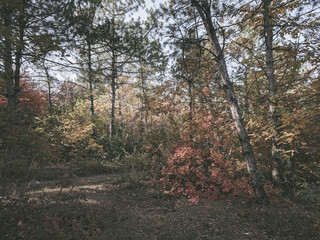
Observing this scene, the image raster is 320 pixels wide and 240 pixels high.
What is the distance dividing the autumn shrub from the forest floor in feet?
1.03

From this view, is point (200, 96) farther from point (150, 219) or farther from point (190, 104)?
point (150, 219)

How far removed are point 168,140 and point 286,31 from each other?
556 cm

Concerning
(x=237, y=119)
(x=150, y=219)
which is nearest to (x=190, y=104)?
(x=237, y=119)

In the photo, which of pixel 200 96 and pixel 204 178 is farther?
pixel 200 96

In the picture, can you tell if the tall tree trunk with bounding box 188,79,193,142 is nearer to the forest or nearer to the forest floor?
the forest

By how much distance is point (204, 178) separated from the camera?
5.32 m

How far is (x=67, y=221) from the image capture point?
131 inches

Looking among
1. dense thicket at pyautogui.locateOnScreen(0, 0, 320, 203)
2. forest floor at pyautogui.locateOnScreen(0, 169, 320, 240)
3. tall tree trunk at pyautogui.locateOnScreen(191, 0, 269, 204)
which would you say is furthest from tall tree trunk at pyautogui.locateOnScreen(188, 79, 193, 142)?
forest floor at pyautogui.locateOnScreen(0, 169, 320, 240)

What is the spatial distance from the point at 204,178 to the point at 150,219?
84.9 inches

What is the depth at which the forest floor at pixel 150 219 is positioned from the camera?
2.70 meters

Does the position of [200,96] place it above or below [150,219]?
above

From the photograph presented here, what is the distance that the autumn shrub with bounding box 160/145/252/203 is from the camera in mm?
5023

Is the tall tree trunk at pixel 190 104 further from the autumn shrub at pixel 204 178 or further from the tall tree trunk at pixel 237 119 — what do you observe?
the tall tree trunk at pixel 237 119

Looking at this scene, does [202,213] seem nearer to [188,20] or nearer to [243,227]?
[243,227]
